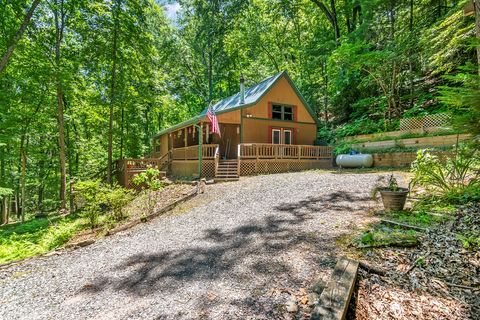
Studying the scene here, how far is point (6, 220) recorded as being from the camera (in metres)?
19.1

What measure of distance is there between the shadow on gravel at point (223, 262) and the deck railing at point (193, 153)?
339 inches

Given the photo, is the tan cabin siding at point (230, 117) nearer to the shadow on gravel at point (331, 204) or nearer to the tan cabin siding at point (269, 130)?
the tan cabin siding at point (269, 130)

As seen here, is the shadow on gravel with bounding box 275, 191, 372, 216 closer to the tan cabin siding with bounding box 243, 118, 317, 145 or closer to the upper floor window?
the tan cabin siding with bounding box 243, 118, 317, 145

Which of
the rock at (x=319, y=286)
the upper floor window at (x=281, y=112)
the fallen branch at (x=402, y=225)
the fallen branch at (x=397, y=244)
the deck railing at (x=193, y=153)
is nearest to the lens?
the rock at (x=319, y=286)

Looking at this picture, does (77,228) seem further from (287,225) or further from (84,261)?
(287,225)

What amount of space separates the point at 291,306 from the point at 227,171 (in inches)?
390

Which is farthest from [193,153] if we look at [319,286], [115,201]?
[319,286]

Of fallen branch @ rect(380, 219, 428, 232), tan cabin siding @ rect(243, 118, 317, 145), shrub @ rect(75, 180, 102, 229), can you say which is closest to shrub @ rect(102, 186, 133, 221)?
shrub @ rect(75, 180, 102, 229)

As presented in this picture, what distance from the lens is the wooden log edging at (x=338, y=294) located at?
6.64 ft

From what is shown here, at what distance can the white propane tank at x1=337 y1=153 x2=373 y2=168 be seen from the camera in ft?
40.5

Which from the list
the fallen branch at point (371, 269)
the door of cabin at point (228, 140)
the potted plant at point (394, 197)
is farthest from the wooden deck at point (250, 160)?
the fallen branch at point (371, 269)

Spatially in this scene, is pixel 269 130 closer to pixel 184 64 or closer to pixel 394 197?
pixel 394 197

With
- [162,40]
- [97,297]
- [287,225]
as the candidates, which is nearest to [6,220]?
[162,40]

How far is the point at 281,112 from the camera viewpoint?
16.5 metres
